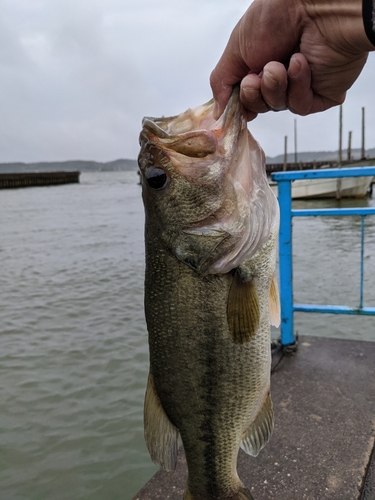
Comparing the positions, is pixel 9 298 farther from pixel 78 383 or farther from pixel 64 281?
pixel 78 383

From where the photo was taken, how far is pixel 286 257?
4238mm

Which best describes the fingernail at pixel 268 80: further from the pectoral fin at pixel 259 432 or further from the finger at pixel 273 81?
the pectoral fin at pixel 259 432

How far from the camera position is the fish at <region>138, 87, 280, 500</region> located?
192cm

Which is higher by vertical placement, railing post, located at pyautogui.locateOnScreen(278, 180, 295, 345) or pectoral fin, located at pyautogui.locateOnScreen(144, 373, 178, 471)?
railing post, located at pyautogui.locateOnScreen(278, 180, 295, 345)

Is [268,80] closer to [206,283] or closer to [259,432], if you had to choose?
[206,283]

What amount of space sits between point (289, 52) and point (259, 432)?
1.87 meters

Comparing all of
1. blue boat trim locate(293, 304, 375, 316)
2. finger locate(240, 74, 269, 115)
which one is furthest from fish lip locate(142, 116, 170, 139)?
blue boat trim locate(293, 304, 375, 316)

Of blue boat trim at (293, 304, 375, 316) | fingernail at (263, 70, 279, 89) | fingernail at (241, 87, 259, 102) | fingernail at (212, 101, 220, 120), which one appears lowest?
blue boat trim at (293, 304, 375, 316)

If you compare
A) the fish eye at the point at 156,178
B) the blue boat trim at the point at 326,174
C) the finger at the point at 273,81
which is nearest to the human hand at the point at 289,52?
the finger at the point at 273,81

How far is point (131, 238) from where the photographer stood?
55.2ft

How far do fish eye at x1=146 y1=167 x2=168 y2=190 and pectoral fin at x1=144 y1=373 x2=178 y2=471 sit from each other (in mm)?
947

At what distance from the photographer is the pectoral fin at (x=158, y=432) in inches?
81.7

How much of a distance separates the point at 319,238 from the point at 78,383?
452 inches

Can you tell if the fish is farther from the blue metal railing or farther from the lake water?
the lake water
